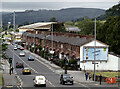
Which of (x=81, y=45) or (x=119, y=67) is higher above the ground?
(x=81, y=45)

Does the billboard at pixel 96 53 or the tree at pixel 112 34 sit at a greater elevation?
the tree at pixel 112 34

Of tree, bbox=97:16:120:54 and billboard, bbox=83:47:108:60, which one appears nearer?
billboard, bbox=83:47:108:60

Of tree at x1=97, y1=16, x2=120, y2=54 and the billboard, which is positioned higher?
tree at x1=97, y1=16, x2=120, y2=54

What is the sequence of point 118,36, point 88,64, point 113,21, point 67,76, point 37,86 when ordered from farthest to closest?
point 113,21
point 118,36
point 88,64
point 67,76
point 37,86

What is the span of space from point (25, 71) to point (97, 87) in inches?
694

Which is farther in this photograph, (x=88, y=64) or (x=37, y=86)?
(x=88, y=64)

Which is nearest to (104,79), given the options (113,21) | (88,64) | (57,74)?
(57,74)

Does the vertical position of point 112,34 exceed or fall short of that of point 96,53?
it exceeds it

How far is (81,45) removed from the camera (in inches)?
2665

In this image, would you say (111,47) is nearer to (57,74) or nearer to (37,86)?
(57,74)

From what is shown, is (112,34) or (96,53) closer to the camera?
(96,53)

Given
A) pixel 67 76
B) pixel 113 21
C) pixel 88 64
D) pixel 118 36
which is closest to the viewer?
pixel 67 76

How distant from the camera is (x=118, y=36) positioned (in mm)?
80312

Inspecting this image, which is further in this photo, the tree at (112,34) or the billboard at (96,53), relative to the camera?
the tree at (112,34)
